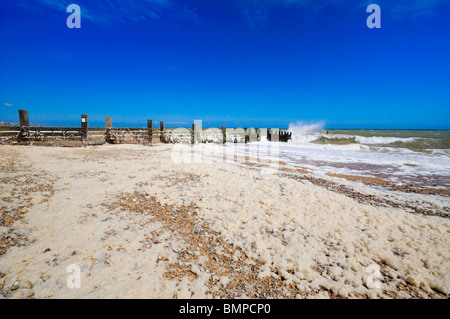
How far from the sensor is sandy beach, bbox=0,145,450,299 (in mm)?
2418

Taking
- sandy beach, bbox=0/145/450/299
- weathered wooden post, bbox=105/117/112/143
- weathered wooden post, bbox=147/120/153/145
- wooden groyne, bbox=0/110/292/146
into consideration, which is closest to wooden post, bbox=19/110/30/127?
wooden groyne, bbox=0/110/292/146

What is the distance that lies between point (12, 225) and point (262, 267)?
4.15 metres

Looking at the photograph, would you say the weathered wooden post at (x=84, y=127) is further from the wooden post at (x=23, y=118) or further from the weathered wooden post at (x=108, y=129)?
the wooden post at (x=23, y=118)

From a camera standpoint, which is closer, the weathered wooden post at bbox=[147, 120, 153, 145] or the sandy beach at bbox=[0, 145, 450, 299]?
the sandy beach at bbox=[0, 145, 450, 299]

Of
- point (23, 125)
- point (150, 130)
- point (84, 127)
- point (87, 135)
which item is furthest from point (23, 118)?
point (150, 130)

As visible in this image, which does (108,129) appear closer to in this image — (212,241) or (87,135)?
(87,135)

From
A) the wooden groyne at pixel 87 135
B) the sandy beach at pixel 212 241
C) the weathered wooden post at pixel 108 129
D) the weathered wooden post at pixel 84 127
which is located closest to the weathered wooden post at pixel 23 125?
the wooden groyne at pixel 87 135

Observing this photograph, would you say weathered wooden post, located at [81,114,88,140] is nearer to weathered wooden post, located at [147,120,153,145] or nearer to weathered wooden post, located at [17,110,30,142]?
weathered wooden post, located at [17,110,30,142]

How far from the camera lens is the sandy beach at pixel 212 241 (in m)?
2.42

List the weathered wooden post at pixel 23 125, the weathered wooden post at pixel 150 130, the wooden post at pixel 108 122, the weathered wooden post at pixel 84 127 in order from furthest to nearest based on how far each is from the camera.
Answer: the weathered wooden post at pixel 150 130 → the wooden post at pixel 108 122 → the weathered wooden post at pixel 84 127 → the weathered wooden post at pixel 23 125

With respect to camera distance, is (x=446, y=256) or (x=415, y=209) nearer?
(x=446, y=256)

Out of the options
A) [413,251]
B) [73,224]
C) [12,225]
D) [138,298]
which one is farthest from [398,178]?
[12,225]

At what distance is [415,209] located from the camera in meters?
5.07

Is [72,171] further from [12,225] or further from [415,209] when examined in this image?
[415,209]
